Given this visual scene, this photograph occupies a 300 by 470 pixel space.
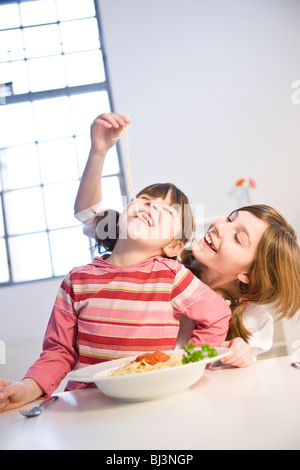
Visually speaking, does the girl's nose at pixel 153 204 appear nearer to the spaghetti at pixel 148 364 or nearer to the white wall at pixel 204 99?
the spaghetti at pixel 148 364

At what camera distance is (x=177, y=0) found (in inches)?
164

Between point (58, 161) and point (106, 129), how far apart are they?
299cm

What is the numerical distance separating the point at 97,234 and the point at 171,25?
3.37 m

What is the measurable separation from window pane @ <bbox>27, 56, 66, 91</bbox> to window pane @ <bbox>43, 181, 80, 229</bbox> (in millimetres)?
931

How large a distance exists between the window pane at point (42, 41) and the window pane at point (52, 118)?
47cm

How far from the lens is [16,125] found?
13.4 ft

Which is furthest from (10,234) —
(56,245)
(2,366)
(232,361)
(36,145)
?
(232,361)

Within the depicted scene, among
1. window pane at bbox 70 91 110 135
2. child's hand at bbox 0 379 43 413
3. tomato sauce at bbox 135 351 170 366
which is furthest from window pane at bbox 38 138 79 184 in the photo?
tomato sauce at bbox 135 351 170 366

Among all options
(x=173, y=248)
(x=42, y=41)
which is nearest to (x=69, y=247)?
(x=42, y=41)

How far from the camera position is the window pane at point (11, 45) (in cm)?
417

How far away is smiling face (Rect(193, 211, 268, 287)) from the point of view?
120cm

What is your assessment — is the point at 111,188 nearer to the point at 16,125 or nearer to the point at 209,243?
the point at 16,125

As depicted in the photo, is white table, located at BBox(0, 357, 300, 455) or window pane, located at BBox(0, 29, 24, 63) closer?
white table, located at BBox(0, 357, 300, 455)

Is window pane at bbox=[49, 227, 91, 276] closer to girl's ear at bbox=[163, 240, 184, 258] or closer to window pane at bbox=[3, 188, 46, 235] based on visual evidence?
window pane at bbox=[3, 188, 46, 235]
